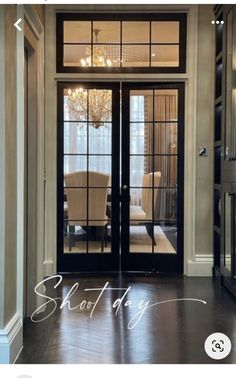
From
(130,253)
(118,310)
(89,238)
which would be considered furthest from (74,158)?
(118,310)

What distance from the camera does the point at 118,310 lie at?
→ 3.88 meters

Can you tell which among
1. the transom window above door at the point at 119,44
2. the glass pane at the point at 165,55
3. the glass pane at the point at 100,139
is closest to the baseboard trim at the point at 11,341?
the glass pane at the point at 100,139

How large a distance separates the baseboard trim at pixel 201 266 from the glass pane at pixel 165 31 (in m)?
2.52

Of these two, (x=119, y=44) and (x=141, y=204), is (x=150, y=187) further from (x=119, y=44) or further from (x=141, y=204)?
(x=119, y=44)

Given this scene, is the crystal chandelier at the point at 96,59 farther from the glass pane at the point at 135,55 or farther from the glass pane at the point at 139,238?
the glass pane at the point at 139,238

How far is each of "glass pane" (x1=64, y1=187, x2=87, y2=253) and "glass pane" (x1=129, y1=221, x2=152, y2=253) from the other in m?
0.56

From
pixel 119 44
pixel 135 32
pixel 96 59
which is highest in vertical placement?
pixel 135 32

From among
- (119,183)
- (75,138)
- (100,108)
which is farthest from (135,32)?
(119,183)

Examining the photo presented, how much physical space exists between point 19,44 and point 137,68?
2366mm

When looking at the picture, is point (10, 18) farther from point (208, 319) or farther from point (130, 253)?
point (130, 253)

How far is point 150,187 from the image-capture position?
5.34 m

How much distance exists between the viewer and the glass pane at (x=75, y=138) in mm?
5302

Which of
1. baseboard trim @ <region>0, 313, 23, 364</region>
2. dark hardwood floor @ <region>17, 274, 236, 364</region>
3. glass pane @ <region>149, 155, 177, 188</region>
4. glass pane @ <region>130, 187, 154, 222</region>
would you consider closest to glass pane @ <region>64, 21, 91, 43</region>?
glass pane @ <region>149, 155, 177, 188</region>

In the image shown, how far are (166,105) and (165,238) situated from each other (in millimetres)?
1570
